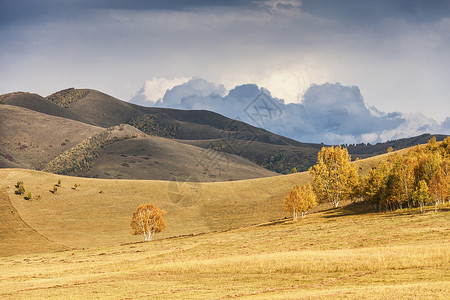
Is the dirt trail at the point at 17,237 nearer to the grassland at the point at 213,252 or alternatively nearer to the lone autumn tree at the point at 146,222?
the grassland at the point at 213,252

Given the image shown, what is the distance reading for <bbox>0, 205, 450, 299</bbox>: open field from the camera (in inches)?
1316

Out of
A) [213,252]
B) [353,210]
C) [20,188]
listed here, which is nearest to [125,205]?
[20,188]

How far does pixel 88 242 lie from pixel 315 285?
76.7m

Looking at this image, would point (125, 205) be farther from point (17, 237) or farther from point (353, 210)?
point (353, 210)

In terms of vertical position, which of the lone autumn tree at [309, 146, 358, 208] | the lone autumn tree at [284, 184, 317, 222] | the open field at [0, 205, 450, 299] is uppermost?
the lone autumn tree at [309, 146, 358, 208]

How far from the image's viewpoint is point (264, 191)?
502 ft

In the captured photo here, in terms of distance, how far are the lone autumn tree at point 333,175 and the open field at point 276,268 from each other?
3534cm

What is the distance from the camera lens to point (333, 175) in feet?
370

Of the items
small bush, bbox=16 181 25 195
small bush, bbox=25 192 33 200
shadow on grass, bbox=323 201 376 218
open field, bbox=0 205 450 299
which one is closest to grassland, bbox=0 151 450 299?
open field, bbox=0 205 450 299

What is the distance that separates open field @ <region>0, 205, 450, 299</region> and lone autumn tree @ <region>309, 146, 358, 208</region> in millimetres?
35344

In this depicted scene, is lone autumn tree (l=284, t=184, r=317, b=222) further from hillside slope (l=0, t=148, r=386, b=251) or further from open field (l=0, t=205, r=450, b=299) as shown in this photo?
open field (l=0, t=205, r=450, b=299)

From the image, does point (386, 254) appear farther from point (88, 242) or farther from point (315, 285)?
point (88, 242)

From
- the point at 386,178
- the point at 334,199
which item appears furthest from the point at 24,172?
the point at 386,178

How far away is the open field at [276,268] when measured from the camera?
110 ft
